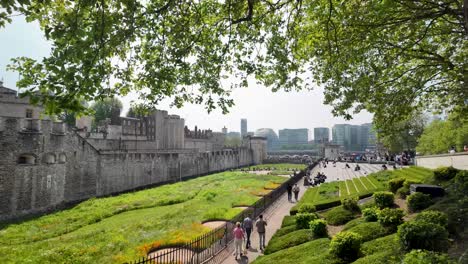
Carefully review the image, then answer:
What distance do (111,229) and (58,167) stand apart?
38.4 feet

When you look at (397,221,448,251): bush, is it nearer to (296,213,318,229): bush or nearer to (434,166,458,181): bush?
(296,213,318,229): bush

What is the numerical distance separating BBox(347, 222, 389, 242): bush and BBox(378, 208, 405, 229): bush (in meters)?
0.22

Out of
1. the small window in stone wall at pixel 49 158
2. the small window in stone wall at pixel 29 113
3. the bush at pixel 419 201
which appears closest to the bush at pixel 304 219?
the bush at pixel 419 201

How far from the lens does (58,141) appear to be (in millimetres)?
25750

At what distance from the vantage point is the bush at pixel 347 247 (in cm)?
915

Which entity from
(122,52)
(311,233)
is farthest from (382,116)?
(122,52)

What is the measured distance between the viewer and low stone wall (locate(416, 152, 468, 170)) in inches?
808

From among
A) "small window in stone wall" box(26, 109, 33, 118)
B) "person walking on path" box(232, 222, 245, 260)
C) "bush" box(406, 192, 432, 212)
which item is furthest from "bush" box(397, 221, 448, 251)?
"small window in stone wall" box(26, 109, 33, 118)

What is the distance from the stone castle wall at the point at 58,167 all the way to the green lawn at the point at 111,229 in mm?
2058

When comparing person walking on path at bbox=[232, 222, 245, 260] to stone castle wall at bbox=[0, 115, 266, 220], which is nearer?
person walking on path at bbox=[232, 222, 245, 260]

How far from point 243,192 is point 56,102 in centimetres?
2558

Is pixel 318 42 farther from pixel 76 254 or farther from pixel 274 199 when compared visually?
pixel 274 199

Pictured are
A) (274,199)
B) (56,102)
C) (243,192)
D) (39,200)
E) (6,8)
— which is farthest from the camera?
(243,192)

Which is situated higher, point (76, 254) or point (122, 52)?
point (122, 52)
